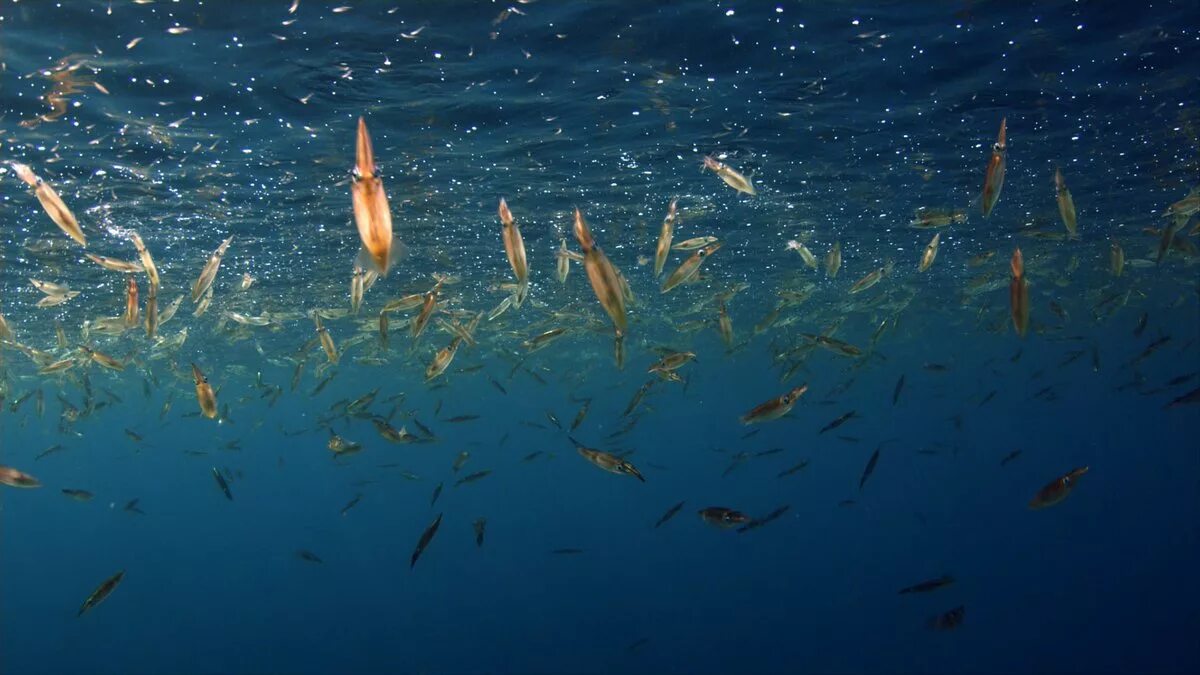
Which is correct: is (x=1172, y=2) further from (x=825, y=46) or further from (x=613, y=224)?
(x=613, y=224)

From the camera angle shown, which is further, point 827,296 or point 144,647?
point 144,647

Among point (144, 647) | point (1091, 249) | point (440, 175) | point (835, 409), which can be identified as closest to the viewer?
point (440, 175)

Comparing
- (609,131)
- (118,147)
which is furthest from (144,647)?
(609,131)

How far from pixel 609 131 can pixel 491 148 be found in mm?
2159

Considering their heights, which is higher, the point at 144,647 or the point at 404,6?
the point at 404,6

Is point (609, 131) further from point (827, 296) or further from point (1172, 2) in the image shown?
point (827, 296)

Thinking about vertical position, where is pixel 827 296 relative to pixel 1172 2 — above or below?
below

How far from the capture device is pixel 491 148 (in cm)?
1193

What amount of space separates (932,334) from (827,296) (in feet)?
66.5

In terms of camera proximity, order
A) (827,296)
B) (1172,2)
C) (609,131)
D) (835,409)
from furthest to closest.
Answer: (835,409)
(827,296)
(609,131)
(1172,2)

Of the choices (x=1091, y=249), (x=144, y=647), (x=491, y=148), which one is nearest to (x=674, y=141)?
(x=491, y=148)

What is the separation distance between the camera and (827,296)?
30641 millimetres

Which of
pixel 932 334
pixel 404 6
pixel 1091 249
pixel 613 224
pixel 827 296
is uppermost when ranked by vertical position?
pixel 404 6

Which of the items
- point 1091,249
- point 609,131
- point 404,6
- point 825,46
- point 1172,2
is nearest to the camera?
point 404,6
